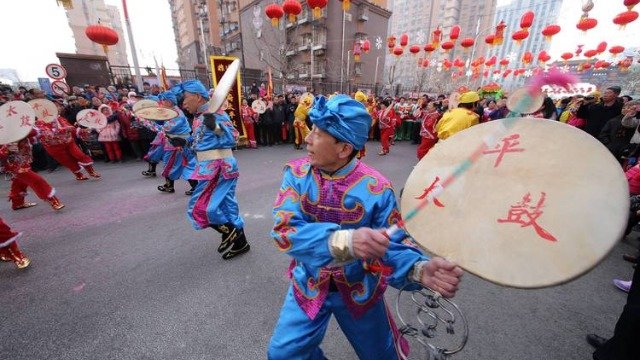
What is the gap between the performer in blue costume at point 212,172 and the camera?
3.10 meters

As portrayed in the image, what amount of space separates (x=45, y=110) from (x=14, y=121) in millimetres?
1906

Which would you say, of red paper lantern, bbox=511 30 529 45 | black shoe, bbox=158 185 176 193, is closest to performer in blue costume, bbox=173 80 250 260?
black shoe, bbox=158 185 176 193

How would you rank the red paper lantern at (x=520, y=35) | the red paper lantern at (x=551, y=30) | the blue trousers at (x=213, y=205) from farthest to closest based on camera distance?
the red paper lantern at (x=520, y=35), the red paper lantern at (x=551, y=30), the blue trousers at (x=213, y=205)

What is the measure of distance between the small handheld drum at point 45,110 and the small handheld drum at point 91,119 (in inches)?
53.5

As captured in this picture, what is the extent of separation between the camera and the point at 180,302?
2.56 metres

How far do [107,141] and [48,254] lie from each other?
17.3 ft

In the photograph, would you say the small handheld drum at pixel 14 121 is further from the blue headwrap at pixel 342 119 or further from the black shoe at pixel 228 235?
the blue headwrap at pixel 342 119

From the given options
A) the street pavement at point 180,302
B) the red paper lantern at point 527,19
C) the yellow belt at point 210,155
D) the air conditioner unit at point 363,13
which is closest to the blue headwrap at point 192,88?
the yellow belt at point 210,155

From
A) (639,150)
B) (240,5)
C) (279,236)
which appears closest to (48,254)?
(279,236)

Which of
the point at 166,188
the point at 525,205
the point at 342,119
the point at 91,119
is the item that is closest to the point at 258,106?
the point at 91,119

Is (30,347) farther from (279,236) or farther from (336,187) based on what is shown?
(336,187)

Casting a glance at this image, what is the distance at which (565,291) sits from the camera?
2814mm

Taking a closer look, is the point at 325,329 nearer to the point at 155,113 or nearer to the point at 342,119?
the point at 342,119

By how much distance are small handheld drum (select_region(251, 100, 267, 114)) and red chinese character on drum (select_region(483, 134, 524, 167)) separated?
32.0 ft
